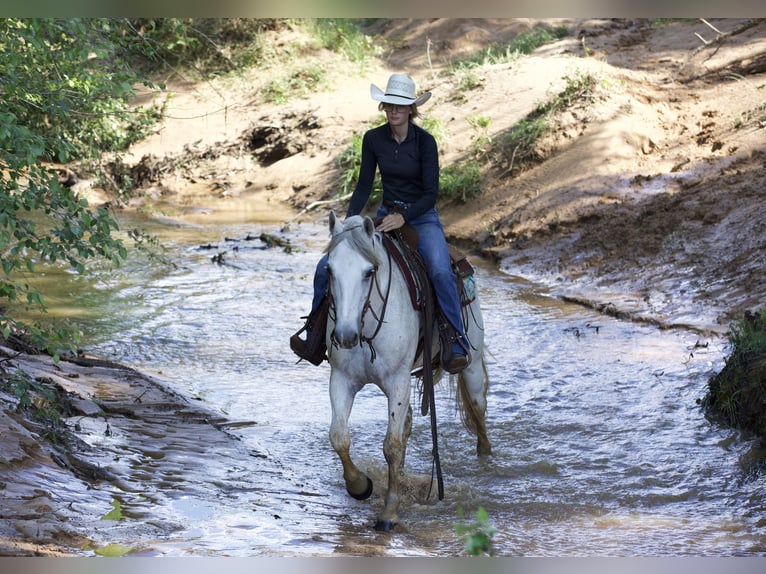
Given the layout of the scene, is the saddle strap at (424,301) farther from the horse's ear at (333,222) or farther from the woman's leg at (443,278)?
the horse's ear at (333,222)

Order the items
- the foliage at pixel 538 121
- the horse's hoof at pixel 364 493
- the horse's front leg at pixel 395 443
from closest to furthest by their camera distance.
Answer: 1. the horse's front leg at pixel 395 443
2. the horse's hoof at pixel 364 493
3. the foliage at pixel 538 121

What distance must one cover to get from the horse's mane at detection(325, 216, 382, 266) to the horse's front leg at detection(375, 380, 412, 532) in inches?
35.7

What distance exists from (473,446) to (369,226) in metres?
2.96

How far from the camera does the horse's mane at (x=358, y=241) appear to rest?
17.4ft

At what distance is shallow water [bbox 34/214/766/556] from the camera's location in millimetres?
5340

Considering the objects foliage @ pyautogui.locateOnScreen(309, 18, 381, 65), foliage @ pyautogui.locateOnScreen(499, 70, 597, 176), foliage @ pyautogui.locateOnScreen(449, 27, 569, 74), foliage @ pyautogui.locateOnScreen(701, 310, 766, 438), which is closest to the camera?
foliage @ pyautogui.locateOnScreen(701, 310, 766, 438)

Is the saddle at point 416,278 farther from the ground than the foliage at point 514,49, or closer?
closer

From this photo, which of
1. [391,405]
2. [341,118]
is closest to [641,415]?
[391,405]

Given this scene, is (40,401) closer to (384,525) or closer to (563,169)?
(384,525)

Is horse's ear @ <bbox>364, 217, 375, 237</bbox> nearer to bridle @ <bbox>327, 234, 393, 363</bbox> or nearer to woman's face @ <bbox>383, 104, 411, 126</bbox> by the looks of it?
bridle @ <bbox>327, 234, 393, 363</bbox>

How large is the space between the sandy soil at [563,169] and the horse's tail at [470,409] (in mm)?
2023

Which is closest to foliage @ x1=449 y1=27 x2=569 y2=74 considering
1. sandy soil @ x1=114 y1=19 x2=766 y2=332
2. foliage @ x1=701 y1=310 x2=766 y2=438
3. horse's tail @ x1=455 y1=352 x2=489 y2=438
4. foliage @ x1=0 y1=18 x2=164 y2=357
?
sandy soil @ x1=114 y1=19 x2=766 y2=332

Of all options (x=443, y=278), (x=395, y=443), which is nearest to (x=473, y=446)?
(x=395, y=443)

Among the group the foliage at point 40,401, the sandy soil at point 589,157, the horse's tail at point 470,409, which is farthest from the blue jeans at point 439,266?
the sandy soil at point 589,157
